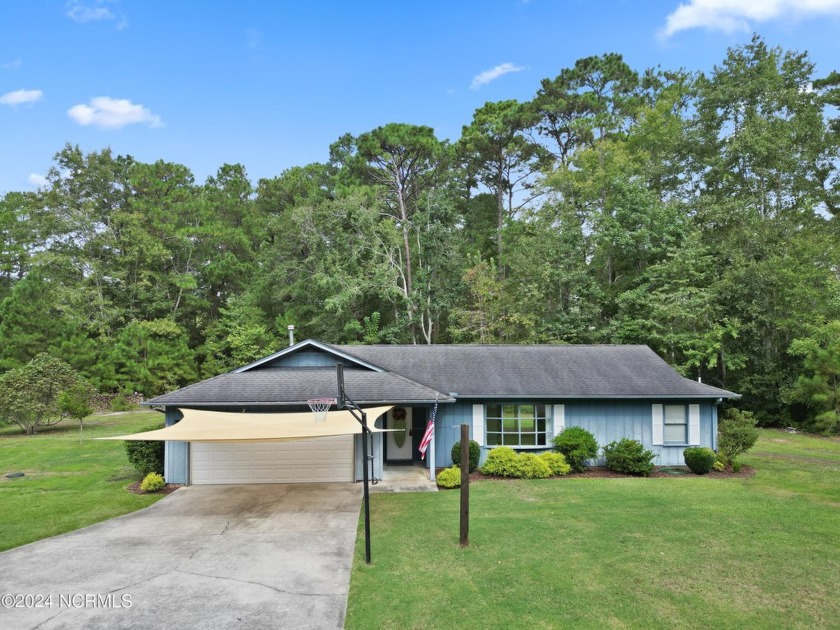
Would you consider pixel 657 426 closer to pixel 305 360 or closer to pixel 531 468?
pixel 531 468

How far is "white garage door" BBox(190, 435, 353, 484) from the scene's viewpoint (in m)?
13.1

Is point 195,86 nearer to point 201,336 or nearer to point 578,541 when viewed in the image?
point 201,336

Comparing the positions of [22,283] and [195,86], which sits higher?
[195,86]

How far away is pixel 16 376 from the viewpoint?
20.8 m

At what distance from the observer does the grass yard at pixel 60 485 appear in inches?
390

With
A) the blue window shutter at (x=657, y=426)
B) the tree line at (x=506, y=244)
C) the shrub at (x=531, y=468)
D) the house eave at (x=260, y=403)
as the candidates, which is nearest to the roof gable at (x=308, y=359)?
the house eave at (x=260, y=403)

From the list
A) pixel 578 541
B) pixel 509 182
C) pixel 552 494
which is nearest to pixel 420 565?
pixel 578 541

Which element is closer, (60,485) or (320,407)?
(320,407)

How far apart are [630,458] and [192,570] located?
10.8 meters

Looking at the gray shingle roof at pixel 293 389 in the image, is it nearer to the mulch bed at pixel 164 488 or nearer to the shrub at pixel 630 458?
the mulch bed at pixel 164 488

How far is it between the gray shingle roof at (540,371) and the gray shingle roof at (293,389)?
Result: 4.17ft

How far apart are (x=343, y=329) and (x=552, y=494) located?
69.2 ft

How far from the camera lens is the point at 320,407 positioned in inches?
456

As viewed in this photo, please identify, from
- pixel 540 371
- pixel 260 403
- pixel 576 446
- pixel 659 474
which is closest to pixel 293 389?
pixel 260 403
